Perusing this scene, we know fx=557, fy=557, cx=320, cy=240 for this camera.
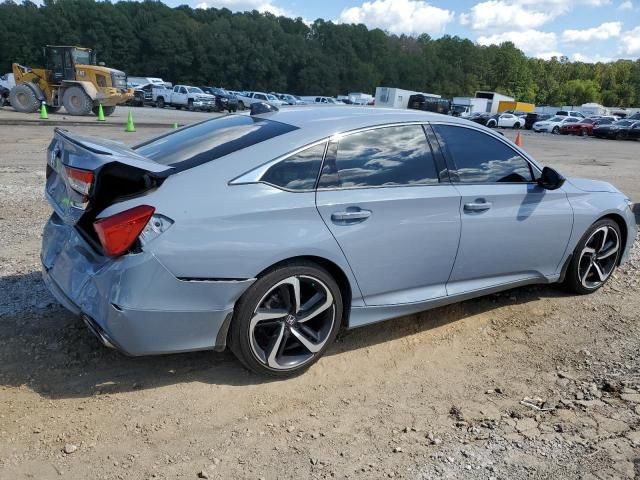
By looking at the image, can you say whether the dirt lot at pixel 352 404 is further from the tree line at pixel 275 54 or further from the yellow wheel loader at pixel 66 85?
the tree line at pixel 275 54

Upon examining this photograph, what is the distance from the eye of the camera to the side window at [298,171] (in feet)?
10.6

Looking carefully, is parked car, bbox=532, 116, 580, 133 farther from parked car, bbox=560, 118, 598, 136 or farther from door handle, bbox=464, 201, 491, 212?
door handle, bbox=464, 201, 491, 212

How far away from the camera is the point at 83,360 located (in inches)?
137

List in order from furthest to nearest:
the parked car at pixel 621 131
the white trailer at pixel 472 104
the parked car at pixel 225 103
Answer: the white trailer at pixel 472 104 < the parked car at pixel 225 103 < the parked car at pixel 621 131

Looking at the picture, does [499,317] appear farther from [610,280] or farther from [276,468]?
[276,468]

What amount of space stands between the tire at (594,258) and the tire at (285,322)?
94.6 inches

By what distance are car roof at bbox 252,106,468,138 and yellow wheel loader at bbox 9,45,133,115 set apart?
24.2 meters

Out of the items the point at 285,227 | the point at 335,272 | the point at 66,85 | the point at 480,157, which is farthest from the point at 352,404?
the point at 66,85

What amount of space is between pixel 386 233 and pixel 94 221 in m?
1.72

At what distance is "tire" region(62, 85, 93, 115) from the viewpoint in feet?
82.9

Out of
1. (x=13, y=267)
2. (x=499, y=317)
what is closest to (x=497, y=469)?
(x=499, y=317)

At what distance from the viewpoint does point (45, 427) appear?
284cm

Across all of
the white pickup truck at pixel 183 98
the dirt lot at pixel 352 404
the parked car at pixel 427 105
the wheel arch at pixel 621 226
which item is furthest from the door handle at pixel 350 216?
the parked car at pixel 427 105

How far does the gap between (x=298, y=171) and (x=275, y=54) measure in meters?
108
